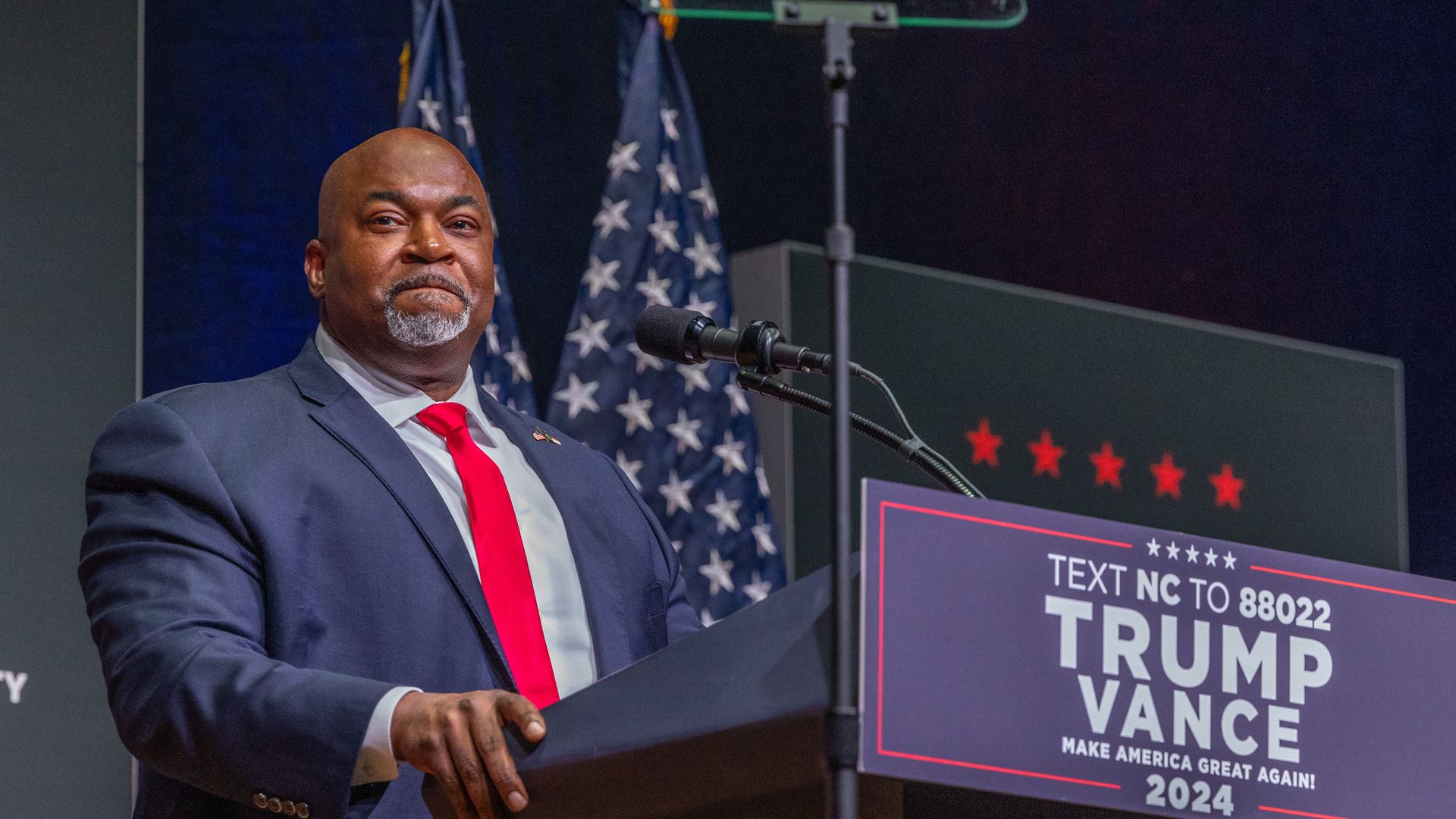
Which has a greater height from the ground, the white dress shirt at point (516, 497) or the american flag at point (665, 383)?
the american flag at point (665, 383)

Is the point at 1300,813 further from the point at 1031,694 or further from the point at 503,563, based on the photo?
the point at 503,563

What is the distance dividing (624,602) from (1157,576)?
98cm

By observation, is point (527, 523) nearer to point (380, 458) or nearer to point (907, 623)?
point (380, 458)

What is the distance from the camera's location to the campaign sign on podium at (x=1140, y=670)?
1277 mm

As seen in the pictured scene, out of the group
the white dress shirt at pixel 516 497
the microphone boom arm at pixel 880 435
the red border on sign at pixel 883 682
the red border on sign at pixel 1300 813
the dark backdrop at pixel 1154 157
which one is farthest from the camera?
the dark backdrop at pixel 1154 157

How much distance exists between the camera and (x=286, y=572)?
1942mm

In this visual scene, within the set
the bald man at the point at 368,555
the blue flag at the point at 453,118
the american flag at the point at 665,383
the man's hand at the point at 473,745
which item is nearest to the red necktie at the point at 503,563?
the bald man at the point at 368,555

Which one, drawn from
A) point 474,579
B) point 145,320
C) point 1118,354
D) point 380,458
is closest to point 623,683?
point 474,579

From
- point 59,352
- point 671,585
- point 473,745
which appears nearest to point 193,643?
point 473,745

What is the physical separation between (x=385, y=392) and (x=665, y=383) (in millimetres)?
1894

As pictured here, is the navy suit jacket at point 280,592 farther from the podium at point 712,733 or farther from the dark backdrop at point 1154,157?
the dark backdrop at point 1154,157

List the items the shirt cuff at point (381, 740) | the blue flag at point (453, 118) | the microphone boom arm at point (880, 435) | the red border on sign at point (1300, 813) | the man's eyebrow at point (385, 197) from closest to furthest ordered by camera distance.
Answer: the red border on sign at point (1300, 813) < the shirt cuff at point (381, 740) < the microphone boom arm at point (880, 435) < the man's eyebrow at point (385, 197) < the blue flag at point (453, 118)

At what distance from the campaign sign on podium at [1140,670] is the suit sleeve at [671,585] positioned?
103cm

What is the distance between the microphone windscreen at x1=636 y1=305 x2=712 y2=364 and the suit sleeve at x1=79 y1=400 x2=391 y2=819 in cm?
49
